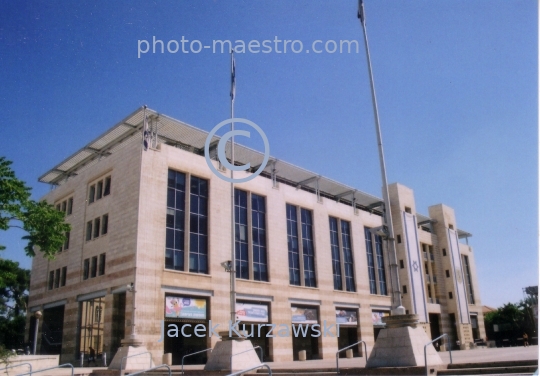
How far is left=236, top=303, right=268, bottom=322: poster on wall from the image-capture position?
36062 mm

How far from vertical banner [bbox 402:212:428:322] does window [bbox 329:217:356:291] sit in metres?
8.67

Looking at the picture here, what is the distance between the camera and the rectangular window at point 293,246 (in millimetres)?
42188

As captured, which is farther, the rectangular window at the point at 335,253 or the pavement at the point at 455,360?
the rectangular window at the point at 335,253

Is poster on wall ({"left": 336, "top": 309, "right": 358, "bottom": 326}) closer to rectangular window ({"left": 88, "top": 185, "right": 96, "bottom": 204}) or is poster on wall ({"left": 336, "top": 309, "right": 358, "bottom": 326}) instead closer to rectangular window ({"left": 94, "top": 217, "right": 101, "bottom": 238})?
rectangular window ({"left": 94, "top": 217, "right": 101, "bottom": 238})

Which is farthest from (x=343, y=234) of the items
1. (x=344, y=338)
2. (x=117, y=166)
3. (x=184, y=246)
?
(x=117, y=166)

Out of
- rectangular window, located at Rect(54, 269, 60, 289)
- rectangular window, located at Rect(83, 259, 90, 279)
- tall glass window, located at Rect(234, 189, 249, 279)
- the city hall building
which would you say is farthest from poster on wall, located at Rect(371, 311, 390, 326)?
rectangular window, located at Rect(54, 269, 60, 289)

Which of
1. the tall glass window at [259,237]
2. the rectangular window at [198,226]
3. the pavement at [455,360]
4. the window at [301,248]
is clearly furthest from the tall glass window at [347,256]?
the pavement at [455,360]

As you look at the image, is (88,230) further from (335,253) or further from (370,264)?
(370,264)

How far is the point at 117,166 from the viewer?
36.5 m

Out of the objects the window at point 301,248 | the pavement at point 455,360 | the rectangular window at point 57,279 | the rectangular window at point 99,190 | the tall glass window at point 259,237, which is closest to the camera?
the pavement at point 455,360

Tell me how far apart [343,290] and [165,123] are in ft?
77.2

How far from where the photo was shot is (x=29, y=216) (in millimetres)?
25562

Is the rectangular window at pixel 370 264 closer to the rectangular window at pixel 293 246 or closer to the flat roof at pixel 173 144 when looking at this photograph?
the flat roof at pixel 173 144

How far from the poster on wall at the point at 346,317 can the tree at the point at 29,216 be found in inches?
1062
